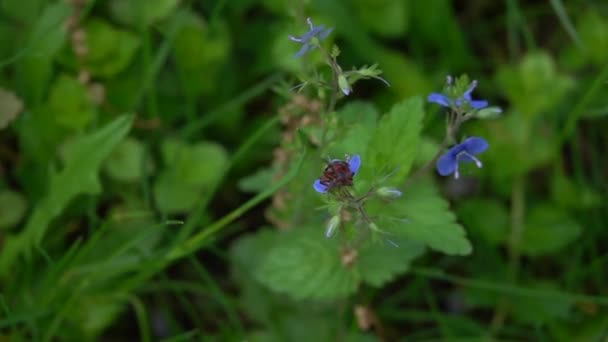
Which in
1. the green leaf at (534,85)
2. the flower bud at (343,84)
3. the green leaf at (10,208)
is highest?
the green leaf at (534,85)

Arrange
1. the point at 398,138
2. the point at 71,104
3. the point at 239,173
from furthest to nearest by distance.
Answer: the point at 239,173 < the point at 71,104 < the point at 398,138

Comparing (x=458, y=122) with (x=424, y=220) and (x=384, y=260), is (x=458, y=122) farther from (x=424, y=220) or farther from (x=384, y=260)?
(x=384, y=260)

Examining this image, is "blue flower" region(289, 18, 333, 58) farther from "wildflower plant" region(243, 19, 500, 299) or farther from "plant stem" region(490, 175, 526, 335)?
"plant stem" region(490, 175, 526, 335)

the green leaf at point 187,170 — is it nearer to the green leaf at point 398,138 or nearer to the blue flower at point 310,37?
the green leaf at point 398,138

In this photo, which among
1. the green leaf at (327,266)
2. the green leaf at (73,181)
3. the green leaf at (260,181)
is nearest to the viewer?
the green leaf at (327,266)

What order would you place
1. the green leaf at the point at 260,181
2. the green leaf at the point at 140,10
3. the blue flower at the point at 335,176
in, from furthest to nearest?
the green leaf at the point at 140,10
the green leaf at the point at 260,181
the blue flower at the point at 335,176

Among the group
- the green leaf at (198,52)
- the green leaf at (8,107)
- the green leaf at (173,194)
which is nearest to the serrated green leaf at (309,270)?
the green leaf at (173,194)

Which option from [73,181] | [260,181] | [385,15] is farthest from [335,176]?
[385,15]
